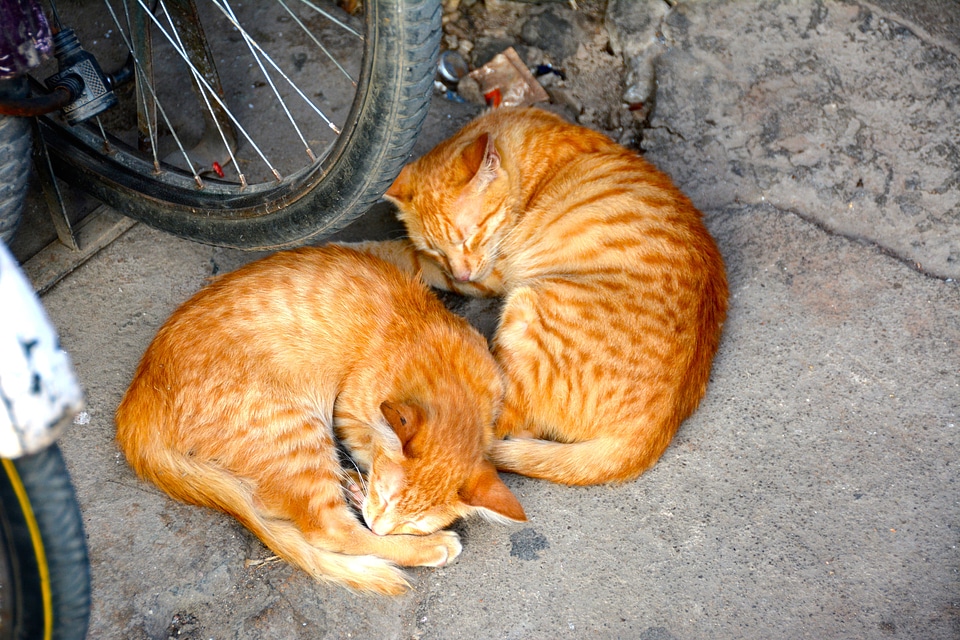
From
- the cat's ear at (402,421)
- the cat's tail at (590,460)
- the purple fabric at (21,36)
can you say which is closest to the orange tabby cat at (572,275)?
the cat's tail at (590,460)

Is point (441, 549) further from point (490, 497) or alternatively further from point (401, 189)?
point (401, 189)

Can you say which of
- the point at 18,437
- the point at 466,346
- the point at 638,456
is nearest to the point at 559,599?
the point at 638,456

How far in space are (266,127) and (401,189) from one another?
2.41 feet

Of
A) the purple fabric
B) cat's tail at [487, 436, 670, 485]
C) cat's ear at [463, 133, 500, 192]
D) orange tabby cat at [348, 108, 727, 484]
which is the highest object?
the purple fabric

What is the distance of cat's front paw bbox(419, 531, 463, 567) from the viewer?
2174mm

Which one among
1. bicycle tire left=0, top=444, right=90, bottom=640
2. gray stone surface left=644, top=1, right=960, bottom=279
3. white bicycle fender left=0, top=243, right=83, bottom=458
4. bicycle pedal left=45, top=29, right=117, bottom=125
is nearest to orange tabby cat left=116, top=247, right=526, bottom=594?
bicycle pedal left=45, top=29, right=117, bottom=125

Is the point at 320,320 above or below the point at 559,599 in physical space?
above

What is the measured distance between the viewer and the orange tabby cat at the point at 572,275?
7.58ft

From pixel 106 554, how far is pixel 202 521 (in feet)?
0.83

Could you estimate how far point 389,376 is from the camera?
2.40 m

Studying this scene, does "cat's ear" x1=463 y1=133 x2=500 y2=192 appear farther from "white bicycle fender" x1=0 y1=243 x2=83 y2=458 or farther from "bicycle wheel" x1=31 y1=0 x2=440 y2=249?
"white bicycle fender" x1=0 y1=243 x2=83 y2=458

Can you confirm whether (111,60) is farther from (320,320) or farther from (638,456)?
(638,456)

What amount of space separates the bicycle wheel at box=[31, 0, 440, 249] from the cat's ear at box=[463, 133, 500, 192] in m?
0.47

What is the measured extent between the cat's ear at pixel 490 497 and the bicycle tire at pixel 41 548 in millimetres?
1121
